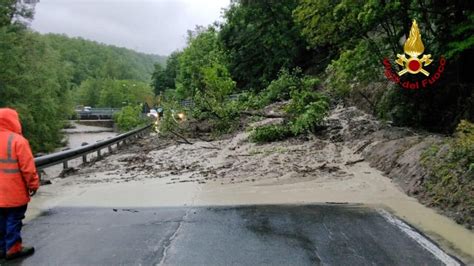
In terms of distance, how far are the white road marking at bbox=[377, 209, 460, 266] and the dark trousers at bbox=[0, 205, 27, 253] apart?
4.83m

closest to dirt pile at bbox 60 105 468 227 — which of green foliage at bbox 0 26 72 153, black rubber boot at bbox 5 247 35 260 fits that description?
black rubber boot at bbox 5 247 35 260

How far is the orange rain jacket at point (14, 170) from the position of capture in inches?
218

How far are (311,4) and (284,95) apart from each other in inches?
346

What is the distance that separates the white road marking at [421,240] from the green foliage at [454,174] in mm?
890

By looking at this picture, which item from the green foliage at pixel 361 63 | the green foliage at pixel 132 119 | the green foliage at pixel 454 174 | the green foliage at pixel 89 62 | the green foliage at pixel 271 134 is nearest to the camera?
the green foliage at pixel 454 174

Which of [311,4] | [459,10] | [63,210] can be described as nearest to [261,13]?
[311,4]

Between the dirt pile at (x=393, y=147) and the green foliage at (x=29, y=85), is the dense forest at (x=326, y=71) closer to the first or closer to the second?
the green foliage at (x=29, y=85)

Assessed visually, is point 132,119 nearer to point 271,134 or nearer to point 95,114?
point 271,134

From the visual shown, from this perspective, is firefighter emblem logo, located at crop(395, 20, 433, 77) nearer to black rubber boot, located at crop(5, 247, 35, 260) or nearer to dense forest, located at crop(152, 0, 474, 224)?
dense forest, located at crop(152, 0, 474, 224)

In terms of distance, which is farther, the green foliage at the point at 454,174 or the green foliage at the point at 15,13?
the green foliage at the point at 15,13

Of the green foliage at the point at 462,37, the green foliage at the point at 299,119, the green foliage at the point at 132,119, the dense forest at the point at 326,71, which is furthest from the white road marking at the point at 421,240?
the green foliage at the point at 132,119

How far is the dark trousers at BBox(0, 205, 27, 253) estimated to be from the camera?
5.53 metres

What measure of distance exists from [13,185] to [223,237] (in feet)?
8.65

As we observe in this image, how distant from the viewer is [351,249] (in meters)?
5.55
